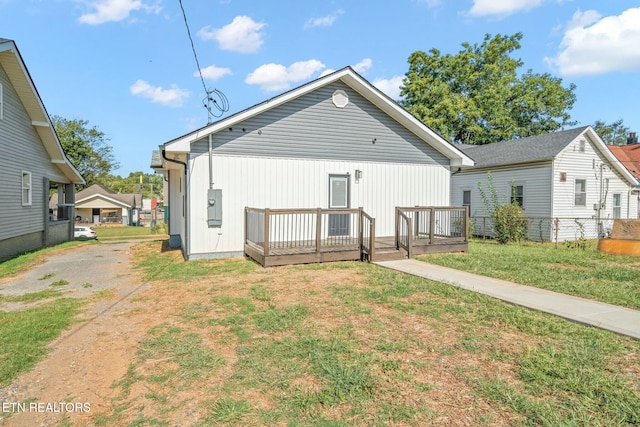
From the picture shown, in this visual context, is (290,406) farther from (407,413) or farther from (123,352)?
(123,352)

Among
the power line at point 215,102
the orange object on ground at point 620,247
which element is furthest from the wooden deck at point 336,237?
the orange object on ground at point 620,247

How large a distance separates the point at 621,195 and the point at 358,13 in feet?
47.7

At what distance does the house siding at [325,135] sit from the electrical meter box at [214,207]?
3.61 feet

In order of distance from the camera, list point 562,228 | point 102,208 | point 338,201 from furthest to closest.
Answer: point 102,208, point 562,228, point 338,201

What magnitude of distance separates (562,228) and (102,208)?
156ft

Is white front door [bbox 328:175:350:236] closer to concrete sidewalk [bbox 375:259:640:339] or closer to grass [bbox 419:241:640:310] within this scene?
grass [bbox 419:241:640:310]

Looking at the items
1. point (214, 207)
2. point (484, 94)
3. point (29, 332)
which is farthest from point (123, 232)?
point (484, 94)

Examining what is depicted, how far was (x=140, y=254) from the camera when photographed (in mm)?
11562

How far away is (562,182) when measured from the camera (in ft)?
48.2

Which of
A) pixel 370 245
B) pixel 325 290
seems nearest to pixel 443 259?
pixel 370 245

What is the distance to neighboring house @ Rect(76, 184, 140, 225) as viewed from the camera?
43.0 meters

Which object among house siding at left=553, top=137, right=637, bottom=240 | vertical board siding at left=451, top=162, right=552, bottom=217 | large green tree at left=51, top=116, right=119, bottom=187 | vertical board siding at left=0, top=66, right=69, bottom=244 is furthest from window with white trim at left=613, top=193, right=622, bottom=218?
large green tree at left=51, top=116, right=119, bottom=187

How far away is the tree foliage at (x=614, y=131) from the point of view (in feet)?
158

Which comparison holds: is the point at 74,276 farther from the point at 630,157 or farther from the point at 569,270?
the point at 630,157
